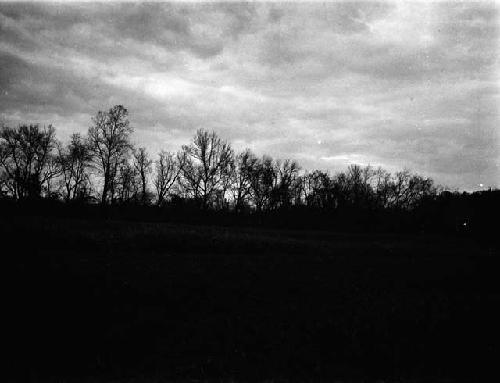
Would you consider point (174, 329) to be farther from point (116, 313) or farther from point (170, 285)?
point (170, 285)

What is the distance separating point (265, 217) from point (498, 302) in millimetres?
41575

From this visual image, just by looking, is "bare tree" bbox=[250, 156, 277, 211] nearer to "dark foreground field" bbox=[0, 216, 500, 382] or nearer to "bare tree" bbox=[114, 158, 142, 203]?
"bare tree" bbox=[114, 158, 142, 203]

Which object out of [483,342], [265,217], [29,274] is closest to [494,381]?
[483,342]

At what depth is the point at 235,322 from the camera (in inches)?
376

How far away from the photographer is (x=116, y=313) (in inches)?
380

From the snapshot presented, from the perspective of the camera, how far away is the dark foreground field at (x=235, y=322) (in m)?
7.33

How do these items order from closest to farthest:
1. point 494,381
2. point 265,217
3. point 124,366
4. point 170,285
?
point 494,381 < point 124,366 < point 170,285 < point 265,217

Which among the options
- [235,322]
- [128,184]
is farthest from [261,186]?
[235,322]

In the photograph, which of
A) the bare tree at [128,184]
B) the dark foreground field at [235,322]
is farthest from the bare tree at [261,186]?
the dark foreground field at [235,322]

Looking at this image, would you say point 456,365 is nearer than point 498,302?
Yes

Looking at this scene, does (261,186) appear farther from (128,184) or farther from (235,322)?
(235,322)

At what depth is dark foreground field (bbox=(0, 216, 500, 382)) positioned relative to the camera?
7.33 metres

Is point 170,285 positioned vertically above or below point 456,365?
above

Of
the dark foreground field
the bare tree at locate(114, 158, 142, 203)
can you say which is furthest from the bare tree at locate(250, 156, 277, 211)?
the dark foreground field
